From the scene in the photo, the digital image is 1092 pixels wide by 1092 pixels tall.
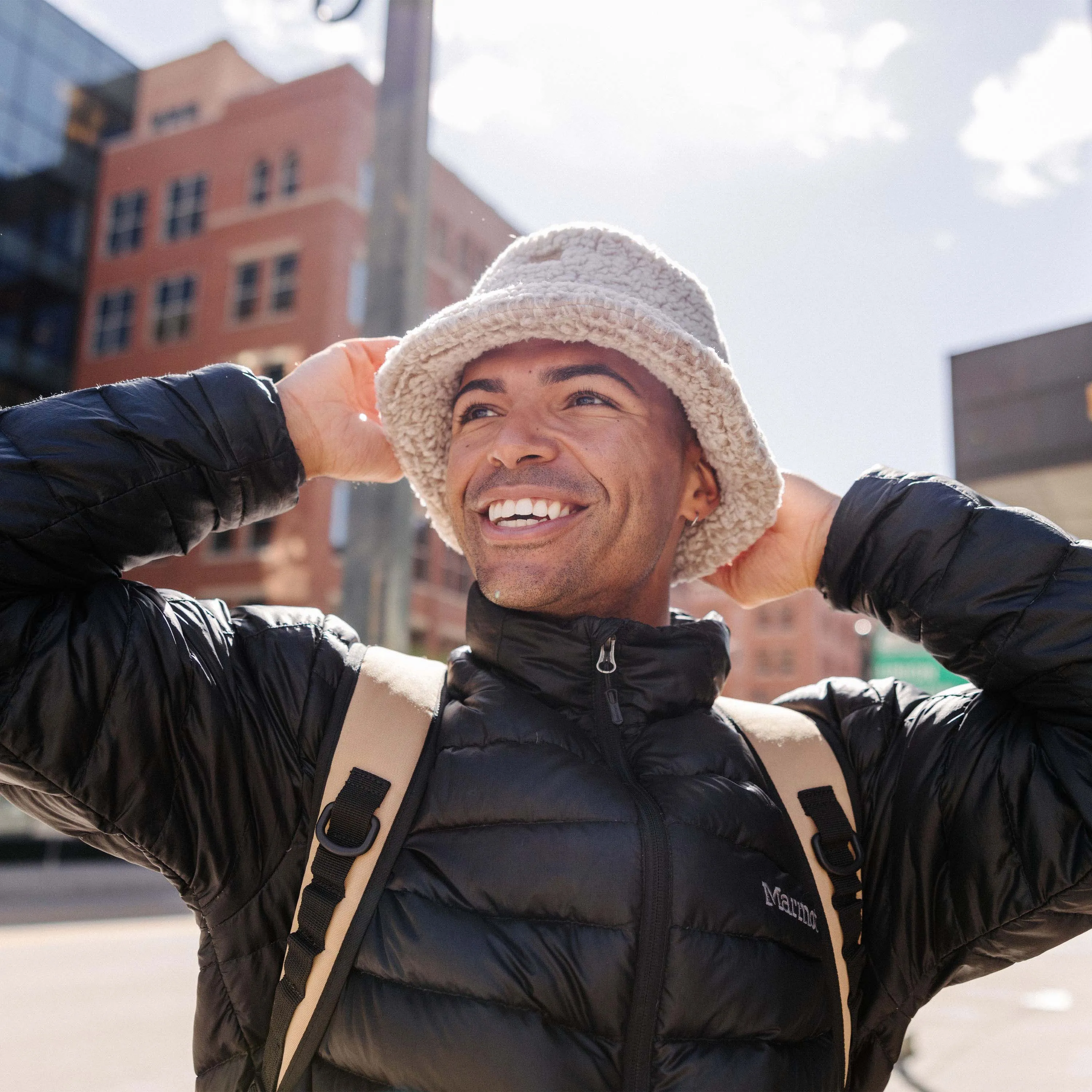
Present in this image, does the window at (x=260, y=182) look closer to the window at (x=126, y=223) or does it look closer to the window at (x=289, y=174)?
the window at (x=289, y=174)

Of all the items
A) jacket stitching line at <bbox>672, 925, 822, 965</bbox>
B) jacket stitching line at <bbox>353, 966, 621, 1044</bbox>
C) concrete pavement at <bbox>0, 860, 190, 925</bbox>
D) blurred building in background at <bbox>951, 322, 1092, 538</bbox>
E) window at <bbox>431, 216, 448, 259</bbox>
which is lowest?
concrete pavement at <bbox>0, 860, 190, 925</bbox>

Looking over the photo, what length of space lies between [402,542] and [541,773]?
1.81m

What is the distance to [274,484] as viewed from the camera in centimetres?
208

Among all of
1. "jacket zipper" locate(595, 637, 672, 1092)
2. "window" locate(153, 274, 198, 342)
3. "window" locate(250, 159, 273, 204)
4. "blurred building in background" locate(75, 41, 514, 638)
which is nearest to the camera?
"jacket zipper" locate(595, 637, 672, 1092)

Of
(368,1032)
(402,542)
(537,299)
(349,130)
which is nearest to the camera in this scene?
(368,1032)

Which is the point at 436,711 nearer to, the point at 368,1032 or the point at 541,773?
the point at 541,773

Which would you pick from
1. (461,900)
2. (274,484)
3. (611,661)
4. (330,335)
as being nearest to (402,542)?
(274,484)

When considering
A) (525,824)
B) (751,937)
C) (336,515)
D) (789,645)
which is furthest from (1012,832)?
(789,645)

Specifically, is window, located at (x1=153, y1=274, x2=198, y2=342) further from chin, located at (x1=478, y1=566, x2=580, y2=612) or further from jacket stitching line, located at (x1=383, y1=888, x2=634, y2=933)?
jacket stitching line, located at (x1=383, y1=888, x2=634, y2=933)

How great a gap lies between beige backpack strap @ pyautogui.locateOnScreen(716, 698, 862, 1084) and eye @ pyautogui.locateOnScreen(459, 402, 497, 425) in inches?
32.9

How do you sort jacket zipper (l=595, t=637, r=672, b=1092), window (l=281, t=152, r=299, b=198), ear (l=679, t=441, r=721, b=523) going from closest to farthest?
jacket zipper (l=595, t=637, r=672, b=1092) < ear (l=679, t=441, r=721, b=523) < window (l=281, t=152, r=299, b=198)

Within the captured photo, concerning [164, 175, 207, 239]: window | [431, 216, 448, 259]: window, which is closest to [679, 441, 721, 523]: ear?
[431, 216, 448, 259]: window

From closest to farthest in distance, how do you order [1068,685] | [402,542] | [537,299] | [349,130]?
[1068,685] → [537,299] → [402,542] → [349,130]

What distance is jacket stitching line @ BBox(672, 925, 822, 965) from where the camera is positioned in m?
1.66
